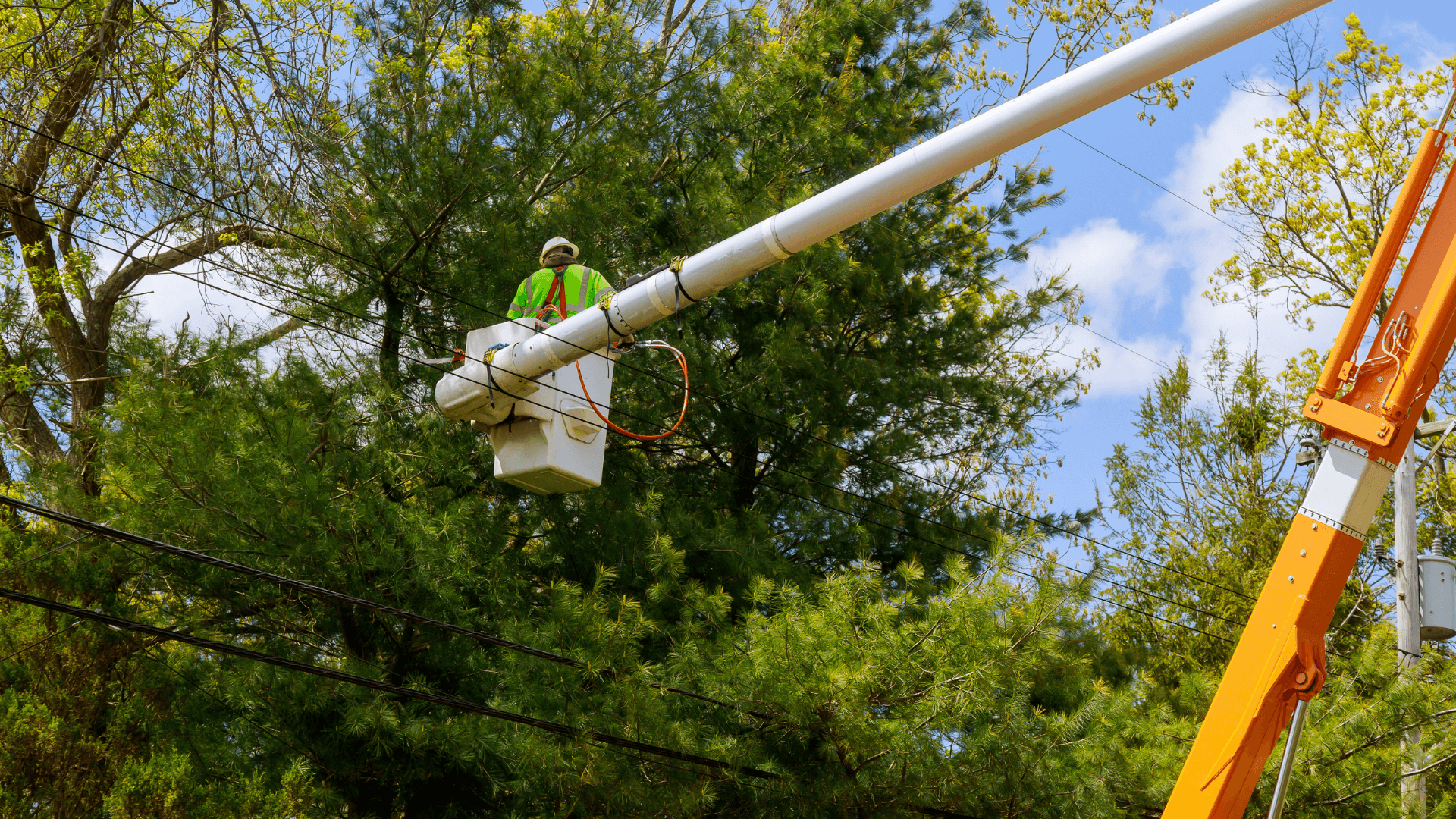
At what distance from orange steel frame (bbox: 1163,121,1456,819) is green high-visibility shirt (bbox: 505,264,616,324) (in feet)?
12.6

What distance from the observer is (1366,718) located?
7.98 m

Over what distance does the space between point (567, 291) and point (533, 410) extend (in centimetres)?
109

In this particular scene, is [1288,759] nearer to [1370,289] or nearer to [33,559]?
[1370,289]

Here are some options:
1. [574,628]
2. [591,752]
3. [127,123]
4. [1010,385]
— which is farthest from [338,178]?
[1010,385]

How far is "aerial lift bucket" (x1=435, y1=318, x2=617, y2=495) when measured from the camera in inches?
260

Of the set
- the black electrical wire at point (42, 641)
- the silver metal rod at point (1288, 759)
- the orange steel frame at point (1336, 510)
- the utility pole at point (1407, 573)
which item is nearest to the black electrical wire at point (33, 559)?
the black electrical wire at point (42, 641)

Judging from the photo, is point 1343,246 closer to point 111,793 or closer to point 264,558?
point 264,558

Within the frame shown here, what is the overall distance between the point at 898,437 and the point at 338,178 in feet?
20.1

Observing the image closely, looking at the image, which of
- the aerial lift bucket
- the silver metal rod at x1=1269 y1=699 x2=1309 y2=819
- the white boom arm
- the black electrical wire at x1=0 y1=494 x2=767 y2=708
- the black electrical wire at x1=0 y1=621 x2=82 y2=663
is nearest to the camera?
Answer: the white boom arm

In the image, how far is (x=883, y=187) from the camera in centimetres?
494

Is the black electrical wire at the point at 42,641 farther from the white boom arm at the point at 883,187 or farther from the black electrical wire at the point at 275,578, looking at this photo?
the white boom arm at the point at 883,187

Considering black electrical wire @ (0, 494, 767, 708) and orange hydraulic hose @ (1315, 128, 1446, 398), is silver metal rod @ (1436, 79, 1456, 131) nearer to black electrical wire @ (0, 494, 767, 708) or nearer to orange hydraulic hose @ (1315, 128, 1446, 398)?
orange hydraulic hose @ (1315, 128, 1446, 398)

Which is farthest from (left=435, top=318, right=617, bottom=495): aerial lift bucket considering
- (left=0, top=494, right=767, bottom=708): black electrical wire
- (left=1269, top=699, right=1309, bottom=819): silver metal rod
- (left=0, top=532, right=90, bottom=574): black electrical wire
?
(left=0, top=532, right=90, bottom=574): black electrical wire

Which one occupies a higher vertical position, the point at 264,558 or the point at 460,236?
the point at 460,236
